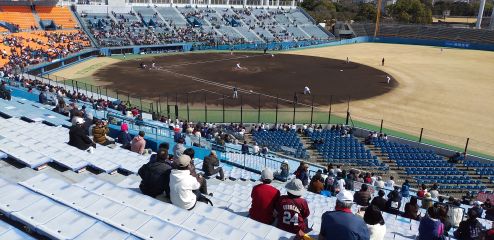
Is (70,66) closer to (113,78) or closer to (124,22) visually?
Answer: (113,78)

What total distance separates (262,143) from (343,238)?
2136 cm

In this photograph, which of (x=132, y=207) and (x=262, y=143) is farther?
(x=262, y=143)

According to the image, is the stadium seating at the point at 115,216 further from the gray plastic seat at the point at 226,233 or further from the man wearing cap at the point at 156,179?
the man wearing cap at the point at 156,179

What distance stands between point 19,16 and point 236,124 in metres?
50.7

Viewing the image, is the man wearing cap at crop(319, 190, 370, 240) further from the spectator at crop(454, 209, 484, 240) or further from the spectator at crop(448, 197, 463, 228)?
the spectator at crop(448, 197, 463, 228)

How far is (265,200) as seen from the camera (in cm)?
761

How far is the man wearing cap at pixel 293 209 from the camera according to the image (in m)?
7.08

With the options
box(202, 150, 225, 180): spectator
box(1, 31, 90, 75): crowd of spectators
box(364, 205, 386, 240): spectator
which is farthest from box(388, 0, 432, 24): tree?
box(364, 205, 386, 240): spectator

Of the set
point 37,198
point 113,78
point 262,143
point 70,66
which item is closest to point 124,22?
point 70,66

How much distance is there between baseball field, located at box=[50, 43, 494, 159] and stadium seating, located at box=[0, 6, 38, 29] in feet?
42.5

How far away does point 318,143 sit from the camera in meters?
27.8

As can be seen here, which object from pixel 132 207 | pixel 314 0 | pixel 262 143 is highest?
pixel 314 0

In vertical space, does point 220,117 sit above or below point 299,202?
below

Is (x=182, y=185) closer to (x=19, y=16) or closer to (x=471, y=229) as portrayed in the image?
(x=471, y=229)
